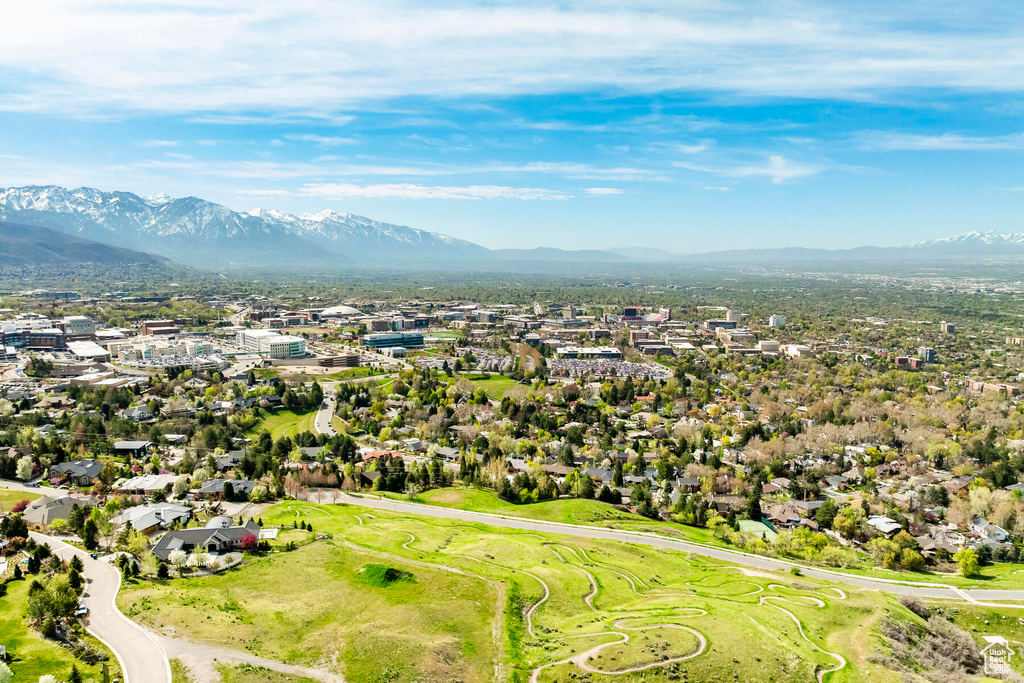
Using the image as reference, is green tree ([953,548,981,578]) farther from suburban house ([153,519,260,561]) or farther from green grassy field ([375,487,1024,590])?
suburban house ([153,519,260,561])

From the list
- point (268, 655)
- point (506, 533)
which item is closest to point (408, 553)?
point (506, 533)

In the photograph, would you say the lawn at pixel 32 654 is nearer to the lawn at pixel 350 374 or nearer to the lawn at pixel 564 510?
the lawn at pixel 564 510

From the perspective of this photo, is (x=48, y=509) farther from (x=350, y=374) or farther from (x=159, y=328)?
(x=159, y=328)

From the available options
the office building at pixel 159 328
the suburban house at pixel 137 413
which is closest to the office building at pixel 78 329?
the office building at pixel 159 328

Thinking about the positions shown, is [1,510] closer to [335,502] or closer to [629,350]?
[335,502]

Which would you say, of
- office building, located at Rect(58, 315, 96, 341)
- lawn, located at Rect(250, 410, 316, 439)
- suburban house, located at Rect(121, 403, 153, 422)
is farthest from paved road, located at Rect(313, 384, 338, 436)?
office building, located at Rect(58, 315, 96, 341)

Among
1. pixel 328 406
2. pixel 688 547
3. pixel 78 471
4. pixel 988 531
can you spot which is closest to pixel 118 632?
pixel 78 471
